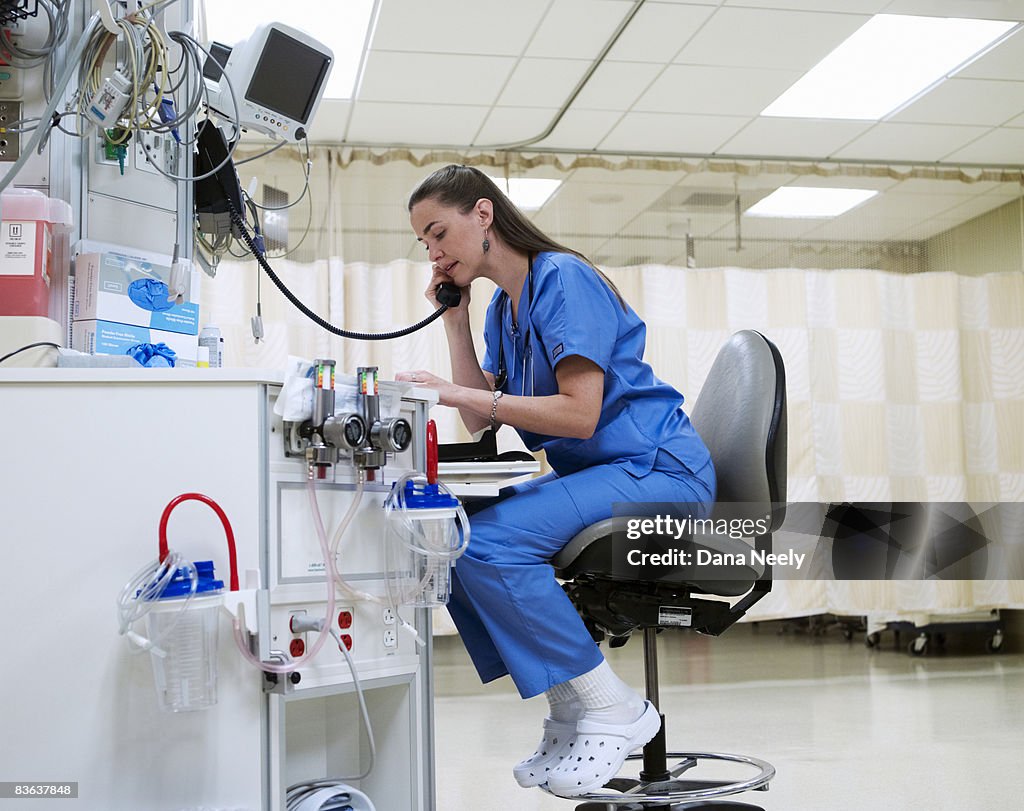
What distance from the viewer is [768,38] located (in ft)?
10.7

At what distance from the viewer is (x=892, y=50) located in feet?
11.1

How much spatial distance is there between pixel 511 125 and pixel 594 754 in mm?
3022

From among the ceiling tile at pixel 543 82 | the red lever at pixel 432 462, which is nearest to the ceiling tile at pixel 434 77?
the ceiling tile at pixel 543 82

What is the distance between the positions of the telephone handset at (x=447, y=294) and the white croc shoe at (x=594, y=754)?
32.7 inches

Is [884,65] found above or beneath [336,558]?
above

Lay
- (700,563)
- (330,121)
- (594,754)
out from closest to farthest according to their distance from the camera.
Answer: (594,754) < (700,563) < (330,121)

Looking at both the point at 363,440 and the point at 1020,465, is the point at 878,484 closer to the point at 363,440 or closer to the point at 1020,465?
the point at 1020,465

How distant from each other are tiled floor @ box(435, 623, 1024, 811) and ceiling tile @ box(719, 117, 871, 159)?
225 centimetres

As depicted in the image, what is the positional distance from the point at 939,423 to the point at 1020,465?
0.44 metres

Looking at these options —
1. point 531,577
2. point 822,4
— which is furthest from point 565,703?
point 822,4

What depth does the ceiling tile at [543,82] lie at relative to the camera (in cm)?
344

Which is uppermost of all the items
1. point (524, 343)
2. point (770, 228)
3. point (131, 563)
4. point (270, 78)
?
point (770, 228)

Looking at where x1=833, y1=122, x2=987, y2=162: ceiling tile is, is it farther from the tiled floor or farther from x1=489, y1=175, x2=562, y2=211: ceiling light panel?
the tiled floor

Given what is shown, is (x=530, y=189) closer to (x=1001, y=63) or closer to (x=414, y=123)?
(x=414, y=123)
